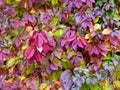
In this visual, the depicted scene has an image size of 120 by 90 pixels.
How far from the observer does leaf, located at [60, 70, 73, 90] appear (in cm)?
203

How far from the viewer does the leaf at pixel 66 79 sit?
2031 millimetres

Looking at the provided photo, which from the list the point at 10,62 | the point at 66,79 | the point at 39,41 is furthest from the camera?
the point at 10,62

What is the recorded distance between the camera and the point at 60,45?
2.08m

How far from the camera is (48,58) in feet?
6.86

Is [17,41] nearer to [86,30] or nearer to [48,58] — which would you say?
Result: [48,58]

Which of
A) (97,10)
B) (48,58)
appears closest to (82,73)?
(48,58)

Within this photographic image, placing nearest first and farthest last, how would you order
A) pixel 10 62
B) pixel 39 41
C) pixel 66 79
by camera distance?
pixel 39 41 → pixel 66 79 → pixel 10 62

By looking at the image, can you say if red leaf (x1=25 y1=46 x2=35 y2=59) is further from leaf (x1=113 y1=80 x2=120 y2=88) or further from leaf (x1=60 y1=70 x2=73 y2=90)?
leaf (x1=113 y1=80 x2=120 y2=88)

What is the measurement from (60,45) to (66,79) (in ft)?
0.75

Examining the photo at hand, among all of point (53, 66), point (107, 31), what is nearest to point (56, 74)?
point (53, 66)

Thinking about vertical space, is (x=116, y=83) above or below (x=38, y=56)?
below

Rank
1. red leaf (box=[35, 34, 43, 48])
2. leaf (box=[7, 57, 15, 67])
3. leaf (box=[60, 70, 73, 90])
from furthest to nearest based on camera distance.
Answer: leaf (box=[7, 57, 15, 67]) < leaf (box=[60, 70, 73, 90]) < red leaf (box=[35, 34, 43, 48])

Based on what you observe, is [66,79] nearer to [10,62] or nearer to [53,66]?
[53,66]

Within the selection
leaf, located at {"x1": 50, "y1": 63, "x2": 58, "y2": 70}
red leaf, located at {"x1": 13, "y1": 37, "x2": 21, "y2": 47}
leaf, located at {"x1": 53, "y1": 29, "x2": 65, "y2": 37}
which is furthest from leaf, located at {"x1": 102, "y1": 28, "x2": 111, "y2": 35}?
red leaf, located at {"x1": 13, "y1": 37, "x2": 21, "y2": 47}
